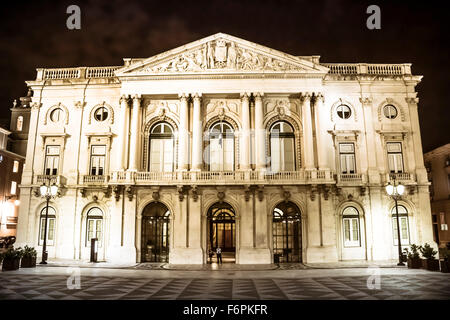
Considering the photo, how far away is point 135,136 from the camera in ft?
89.3

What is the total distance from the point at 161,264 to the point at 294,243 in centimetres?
982

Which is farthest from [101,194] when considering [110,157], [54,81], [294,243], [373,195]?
[373,195]

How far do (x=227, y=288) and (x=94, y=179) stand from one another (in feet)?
53.1

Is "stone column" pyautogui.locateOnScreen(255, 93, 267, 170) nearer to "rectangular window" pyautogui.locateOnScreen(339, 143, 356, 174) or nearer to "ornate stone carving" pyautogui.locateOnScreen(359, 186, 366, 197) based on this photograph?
"rectangular window" pyautogui.locateOnScreen(339, 143, 356, 174)

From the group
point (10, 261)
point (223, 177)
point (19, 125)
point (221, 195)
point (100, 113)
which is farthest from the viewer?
point (19, 125)

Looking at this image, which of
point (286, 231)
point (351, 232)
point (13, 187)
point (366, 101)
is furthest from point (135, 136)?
point (13, 187)

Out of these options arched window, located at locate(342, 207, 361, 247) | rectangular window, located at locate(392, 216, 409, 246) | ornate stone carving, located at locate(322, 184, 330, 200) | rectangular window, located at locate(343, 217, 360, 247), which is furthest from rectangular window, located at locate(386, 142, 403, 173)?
ornate stone carving, located at locate(322, 184, 330, 200)

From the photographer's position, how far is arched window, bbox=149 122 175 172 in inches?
1093

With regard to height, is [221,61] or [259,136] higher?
[221,61]

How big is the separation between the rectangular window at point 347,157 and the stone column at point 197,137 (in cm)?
1112

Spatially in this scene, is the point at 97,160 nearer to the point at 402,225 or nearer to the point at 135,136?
the point at 135,136

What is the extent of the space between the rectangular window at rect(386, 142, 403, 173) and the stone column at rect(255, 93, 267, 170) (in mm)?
10199

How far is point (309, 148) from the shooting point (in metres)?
26.5
